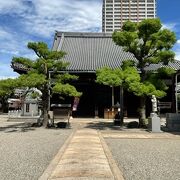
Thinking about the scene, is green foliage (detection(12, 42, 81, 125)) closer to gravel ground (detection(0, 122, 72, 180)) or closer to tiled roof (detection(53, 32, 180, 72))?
gravel ground (detection(0, 122, 72, 180))

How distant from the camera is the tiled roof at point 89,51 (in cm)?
2853

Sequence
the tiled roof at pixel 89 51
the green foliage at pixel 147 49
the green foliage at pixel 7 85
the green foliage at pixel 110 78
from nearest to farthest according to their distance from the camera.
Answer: the green foliage at pixel 7 85, the green foliage at pixel 110 78, the green foliage at pixel 147 49, the tiled roof at pixel 89 51

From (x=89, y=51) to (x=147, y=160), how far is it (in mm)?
23748

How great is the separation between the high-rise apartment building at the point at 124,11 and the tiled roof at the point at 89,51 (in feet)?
Result: 364

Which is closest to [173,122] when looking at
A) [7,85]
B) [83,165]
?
[7,85]

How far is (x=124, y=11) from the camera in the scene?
14638cm

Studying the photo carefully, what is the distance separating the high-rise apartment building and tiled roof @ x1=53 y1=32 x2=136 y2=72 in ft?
364

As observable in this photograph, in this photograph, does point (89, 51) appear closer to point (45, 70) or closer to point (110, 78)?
point (45, 70)

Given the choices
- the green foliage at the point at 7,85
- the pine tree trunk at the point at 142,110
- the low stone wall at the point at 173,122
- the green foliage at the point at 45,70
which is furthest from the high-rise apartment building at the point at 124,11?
the green foliage at the point at 7,85

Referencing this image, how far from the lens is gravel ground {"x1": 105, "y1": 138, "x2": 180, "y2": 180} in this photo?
282 inches

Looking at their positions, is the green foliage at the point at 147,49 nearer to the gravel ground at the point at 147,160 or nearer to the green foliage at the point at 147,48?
the green foliage at the point at 147,48

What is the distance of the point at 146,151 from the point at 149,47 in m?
9.40

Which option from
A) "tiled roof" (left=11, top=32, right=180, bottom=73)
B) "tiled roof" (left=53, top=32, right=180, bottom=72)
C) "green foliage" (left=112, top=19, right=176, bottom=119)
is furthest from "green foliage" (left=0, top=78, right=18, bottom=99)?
"tiled roof" (left=53, top=32, right=180, bottom=72)

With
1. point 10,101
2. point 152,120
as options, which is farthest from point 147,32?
point 10,101
